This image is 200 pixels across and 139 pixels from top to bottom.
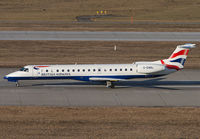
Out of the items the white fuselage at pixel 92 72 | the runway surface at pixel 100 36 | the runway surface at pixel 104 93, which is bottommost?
the runway surface at pixel 104 93

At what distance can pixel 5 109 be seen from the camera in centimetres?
2903

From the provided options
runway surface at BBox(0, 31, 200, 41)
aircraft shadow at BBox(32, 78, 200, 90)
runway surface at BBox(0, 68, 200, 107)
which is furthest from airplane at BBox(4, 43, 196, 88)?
runway surface at BBox(0, 31, 200, 41)

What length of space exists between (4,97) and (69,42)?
2625 cm

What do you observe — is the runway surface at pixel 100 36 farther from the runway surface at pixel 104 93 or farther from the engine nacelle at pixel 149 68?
the engine nacelle at pixel 149 68

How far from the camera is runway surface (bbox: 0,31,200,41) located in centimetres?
6084

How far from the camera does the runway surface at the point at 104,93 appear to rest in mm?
31359

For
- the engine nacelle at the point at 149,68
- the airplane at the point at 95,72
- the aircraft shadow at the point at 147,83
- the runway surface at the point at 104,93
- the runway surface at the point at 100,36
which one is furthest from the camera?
the runway surface at the point at 100,36

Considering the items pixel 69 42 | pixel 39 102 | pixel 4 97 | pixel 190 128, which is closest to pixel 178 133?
pixel 190 128

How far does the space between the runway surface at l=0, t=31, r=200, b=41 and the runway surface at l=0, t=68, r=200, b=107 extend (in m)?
21.4

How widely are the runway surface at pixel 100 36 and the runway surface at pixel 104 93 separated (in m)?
21.4

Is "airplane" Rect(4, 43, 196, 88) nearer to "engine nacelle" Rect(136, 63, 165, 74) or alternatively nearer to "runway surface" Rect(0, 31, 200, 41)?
"engine nacelle" Rect(136, 63, 165, 74)

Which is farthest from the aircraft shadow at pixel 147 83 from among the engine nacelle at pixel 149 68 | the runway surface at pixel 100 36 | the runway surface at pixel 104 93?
the runway surface at pixel 100 36
